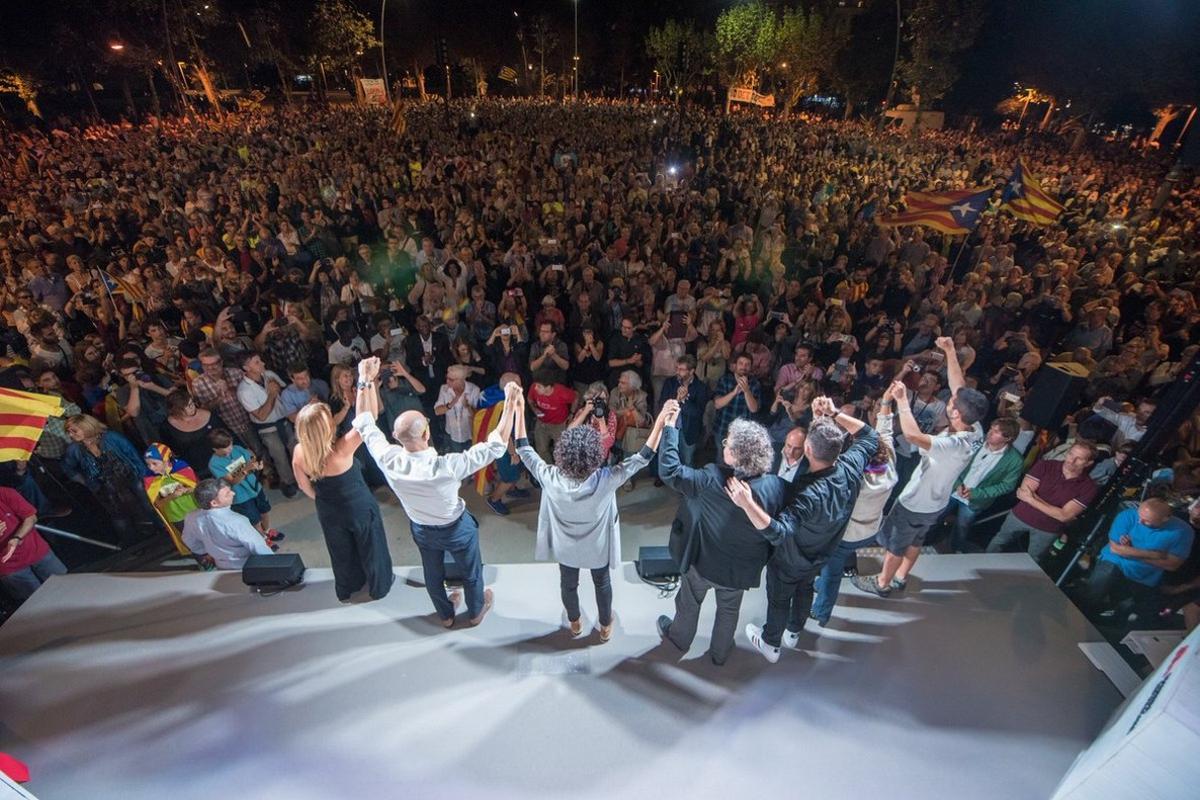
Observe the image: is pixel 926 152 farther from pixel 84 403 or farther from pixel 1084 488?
pixel 84 403

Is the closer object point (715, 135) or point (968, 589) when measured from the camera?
point (968, 589)

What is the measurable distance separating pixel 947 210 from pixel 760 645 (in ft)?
22.2

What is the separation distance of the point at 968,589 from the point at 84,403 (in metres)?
7.48

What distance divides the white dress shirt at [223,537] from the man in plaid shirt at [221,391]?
1.41 metres

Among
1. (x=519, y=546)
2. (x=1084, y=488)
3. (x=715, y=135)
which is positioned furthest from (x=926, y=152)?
(x=519, y=546)

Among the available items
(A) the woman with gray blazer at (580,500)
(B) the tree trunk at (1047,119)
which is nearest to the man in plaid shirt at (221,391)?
(A) the woman with gray blazer at (580,500)

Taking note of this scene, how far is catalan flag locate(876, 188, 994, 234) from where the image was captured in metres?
7.36

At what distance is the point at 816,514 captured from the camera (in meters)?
2.82

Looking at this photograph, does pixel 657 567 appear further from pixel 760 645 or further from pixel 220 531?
pixel 220 531

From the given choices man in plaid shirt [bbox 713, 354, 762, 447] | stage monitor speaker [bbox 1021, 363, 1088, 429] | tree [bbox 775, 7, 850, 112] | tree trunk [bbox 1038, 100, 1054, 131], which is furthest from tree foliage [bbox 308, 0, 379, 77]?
tree trunk [bbox 1038, 100, 1054, 131]

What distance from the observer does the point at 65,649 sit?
3.68 m

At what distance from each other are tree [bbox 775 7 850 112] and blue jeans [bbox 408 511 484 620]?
43599 millimetres

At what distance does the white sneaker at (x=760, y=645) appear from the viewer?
351cm

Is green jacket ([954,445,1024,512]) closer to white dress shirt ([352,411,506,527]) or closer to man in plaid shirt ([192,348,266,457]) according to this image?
white dress shirt ([352,411,506,527])
